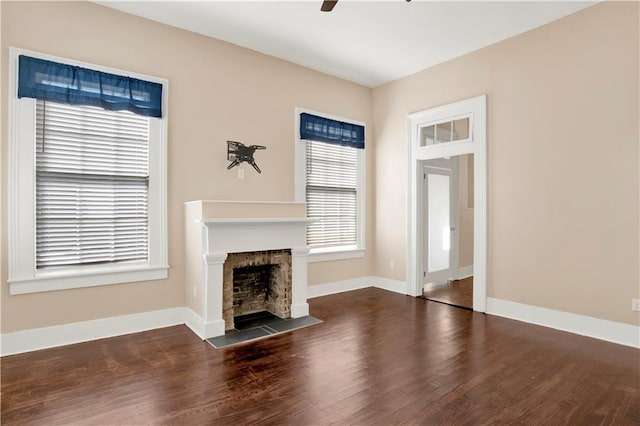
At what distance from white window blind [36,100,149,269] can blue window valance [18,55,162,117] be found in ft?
0.34

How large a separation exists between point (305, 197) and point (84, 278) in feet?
8.97

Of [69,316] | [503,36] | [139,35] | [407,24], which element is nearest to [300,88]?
[407,24]

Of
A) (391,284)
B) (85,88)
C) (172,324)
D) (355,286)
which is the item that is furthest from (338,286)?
(85,88)

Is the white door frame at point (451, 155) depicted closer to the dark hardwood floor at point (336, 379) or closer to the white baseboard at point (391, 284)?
the white baseboard at point (391, 284)

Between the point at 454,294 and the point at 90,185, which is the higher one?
the point at 90,185

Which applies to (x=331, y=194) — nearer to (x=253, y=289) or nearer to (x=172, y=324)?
(x=253, y=289)

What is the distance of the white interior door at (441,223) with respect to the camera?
561 cm

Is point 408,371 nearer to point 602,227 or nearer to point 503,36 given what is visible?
point 602,227

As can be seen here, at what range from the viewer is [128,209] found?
143 inches

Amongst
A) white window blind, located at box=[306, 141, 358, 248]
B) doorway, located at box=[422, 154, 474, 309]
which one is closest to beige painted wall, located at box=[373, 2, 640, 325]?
doorway, located at box=[422, 154, 474, 309]

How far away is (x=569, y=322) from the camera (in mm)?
3637

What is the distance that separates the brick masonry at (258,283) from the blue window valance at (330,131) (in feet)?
6.00

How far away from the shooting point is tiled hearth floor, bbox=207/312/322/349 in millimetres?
3348

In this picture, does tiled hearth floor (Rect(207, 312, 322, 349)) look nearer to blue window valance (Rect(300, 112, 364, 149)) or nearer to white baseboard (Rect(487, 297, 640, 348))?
white baseboard (Rect(487, 297, 640, 348))
